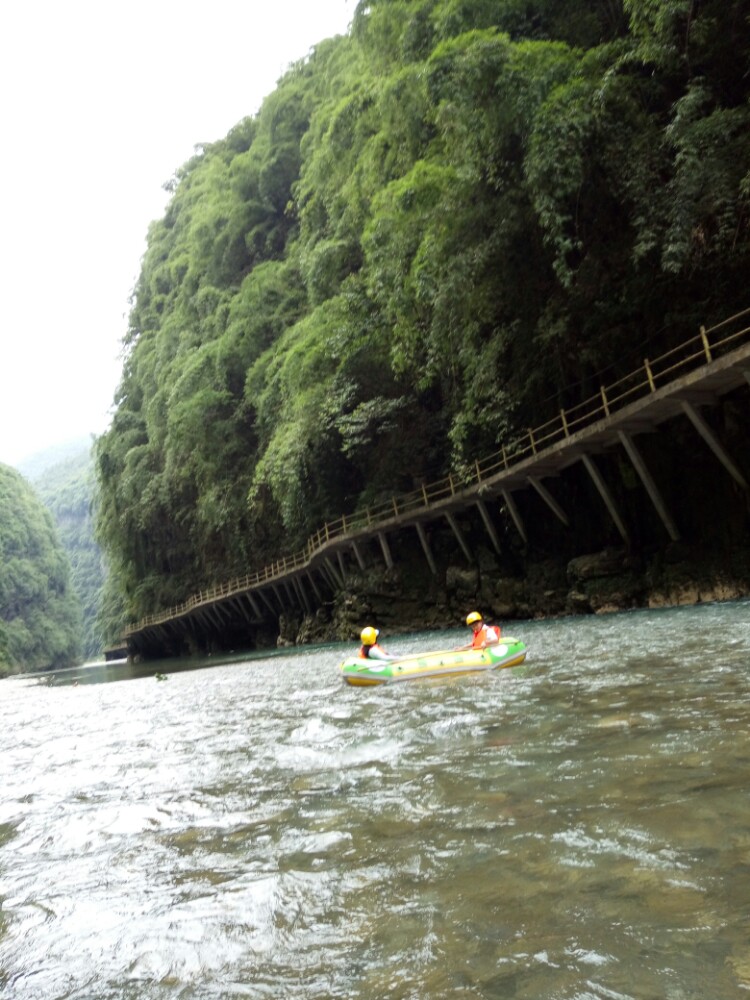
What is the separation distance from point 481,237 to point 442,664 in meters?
9.11

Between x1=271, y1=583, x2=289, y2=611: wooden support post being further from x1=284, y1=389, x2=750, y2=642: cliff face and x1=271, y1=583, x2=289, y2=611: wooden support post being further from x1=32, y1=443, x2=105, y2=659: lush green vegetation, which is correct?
x1=32, y1=443, x2=105, y2=659: lush green vegetation

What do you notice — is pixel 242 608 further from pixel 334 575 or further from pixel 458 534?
pixel 458 534

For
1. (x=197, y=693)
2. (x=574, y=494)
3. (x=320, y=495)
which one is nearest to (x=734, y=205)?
(x=574, y=494)

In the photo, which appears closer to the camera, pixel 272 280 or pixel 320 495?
pixel 320 495

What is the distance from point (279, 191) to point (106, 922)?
1511 inches

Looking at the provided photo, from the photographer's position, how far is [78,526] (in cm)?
14588

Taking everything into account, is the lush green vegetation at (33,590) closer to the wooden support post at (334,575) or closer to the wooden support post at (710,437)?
the wooden support post at (334,575)

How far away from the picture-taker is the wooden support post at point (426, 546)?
2105 centimetres

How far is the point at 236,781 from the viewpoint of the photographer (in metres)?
4.80

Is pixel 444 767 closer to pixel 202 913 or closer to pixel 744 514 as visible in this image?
pixel 202 913

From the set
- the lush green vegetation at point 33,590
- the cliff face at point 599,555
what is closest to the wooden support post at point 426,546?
the cliff face at point 599,555

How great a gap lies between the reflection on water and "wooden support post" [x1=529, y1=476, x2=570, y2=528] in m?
10.4

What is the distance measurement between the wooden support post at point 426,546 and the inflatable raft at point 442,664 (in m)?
11.4

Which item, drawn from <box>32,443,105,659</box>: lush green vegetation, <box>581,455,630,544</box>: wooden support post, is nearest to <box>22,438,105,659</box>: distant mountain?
<box>32,443,105,659</box>: lush green vegetation
